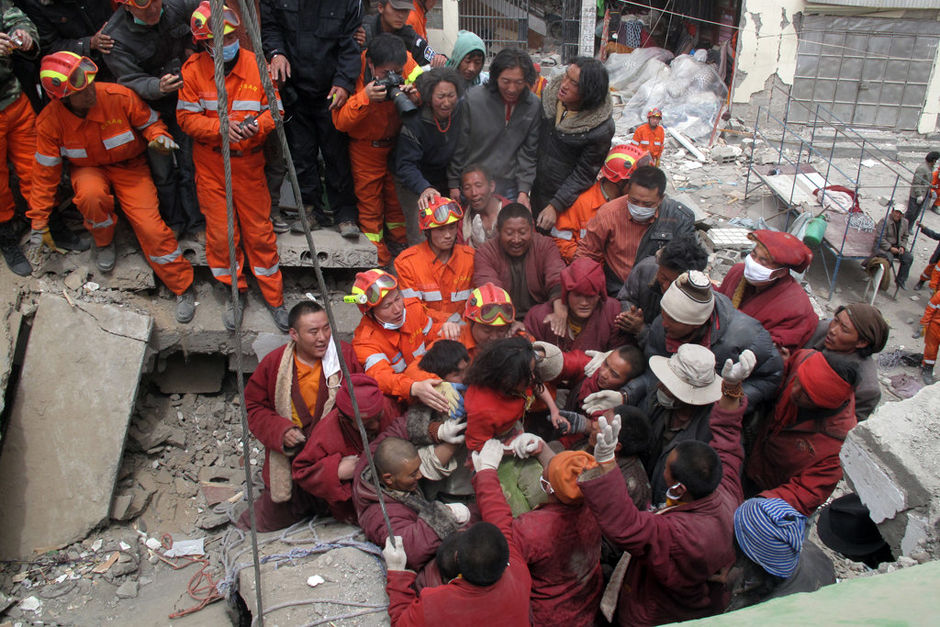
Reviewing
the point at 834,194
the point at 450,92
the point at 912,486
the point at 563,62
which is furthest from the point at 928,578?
the point at 563,62

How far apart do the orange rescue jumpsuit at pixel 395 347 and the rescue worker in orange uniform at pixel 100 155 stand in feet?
7.72

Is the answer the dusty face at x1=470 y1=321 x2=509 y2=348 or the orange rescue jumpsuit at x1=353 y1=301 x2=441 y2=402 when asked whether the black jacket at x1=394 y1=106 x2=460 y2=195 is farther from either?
the dusty face at x1=470 y1=321 x2=509 y2=348

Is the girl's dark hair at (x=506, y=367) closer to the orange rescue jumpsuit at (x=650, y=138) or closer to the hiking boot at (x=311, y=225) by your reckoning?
the hiking boot at (x=311, y=225)

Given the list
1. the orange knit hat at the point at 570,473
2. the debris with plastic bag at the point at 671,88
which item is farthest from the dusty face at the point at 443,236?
the debris with plastic bag at the point at 671,88

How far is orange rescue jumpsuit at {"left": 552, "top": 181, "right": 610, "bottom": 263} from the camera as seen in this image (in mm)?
5496

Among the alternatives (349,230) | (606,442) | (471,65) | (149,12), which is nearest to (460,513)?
(606,442)

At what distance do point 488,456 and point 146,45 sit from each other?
4305mm

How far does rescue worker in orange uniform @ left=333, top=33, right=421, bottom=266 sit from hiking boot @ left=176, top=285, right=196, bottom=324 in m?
1.70

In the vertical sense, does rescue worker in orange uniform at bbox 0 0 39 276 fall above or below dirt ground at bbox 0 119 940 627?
above

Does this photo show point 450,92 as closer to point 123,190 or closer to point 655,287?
point 655,287

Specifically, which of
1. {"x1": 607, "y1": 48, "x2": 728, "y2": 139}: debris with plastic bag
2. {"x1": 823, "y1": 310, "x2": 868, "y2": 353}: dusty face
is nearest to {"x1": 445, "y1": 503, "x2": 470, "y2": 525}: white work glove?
{"x1": 823, "y1": 310, "x2": 868, "y2": 353}: dusty face

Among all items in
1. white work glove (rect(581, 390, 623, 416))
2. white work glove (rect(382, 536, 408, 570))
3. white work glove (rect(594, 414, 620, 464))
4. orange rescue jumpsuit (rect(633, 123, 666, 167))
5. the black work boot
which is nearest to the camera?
white work glove (rect(594, 414, 620, 464))

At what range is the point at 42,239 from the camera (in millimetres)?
5418

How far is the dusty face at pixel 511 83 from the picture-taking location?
524 centimetres
